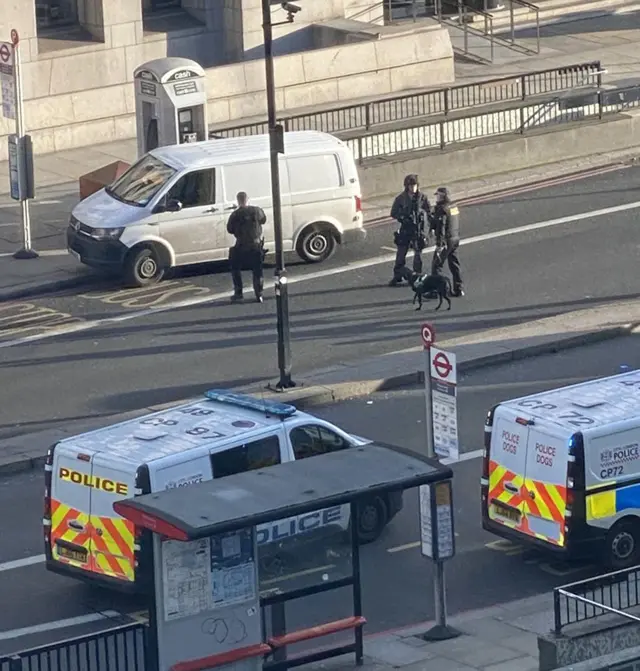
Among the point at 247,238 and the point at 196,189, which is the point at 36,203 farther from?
the point at 247,238

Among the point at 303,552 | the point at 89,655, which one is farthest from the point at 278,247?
the point at 89,655

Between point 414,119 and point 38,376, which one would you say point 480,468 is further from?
point 414,119

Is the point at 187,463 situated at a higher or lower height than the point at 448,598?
higher

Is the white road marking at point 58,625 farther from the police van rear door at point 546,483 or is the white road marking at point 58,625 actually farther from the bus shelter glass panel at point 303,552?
the police van rear door at point 546,483

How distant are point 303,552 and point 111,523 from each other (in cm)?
211

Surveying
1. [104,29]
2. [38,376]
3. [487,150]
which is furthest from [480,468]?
[104,29]

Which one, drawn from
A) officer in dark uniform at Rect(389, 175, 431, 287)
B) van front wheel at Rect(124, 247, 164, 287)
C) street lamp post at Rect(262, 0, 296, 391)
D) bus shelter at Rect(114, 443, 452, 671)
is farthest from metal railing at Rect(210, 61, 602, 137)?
bus shelter at Rect(114, 443, 452, 671)

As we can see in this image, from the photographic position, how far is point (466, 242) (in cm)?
2955

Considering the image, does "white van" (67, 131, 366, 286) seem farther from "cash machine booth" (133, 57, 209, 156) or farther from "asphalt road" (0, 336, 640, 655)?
"asphalt road" (0, 336, 640, 655)

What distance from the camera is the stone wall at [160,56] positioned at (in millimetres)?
35031

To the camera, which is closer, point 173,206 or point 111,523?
point 111,523

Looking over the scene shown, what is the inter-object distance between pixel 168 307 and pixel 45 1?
12180mm

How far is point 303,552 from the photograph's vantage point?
51.0 ft

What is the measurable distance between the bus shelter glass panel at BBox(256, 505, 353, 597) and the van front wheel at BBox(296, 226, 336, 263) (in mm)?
12986
